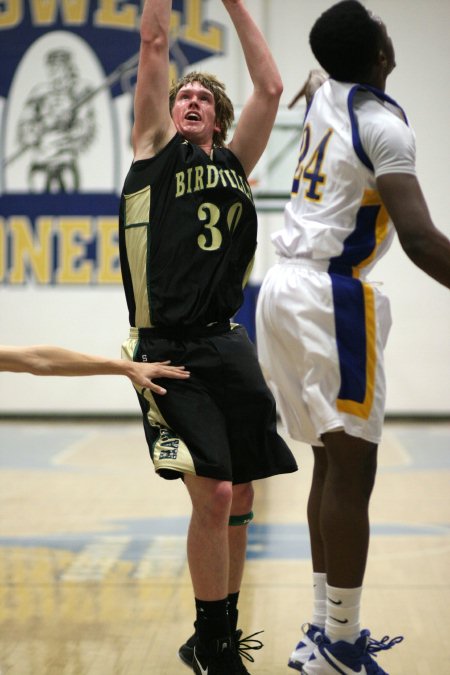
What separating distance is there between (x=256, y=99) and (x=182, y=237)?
0.57 m

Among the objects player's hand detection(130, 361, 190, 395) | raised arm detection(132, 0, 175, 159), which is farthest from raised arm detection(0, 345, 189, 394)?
raised arm detection(132, 0, 175, 159)

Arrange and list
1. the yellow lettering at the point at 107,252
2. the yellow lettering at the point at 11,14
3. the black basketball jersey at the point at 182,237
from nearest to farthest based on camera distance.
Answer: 1. the black basketball jersey at the point at 182,237
2. the yellow lettering at the point at 107,252
3. the yellow lettering at the point at 11,14

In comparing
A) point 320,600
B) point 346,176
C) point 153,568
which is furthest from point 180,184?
point 153,568

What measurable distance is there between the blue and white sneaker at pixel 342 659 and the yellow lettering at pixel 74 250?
23.5 ft

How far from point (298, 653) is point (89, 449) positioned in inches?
193

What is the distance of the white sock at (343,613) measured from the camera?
2752mm

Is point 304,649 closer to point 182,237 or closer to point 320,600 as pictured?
point 320,600

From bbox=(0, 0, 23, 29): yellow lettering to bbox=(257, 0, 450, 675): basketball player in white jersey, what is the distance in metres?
7.56

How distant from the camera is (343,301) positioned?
279 cm

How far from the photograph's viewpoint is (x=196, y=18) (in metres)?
9.62

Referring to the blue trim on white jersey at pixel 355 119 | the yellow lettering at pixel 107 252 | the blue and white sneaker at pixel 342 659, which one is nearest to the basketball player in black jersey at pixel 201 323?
the blue and white sneaker at pixel 342 659

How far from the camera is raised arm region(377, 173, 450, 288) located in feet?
8.54

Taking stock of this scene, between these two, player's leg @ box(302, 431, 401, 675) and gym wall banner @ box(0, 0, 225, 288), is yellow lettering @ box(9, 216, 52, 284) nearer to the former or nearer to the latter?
gym wall banner @ box(0, 0, 225, 288)

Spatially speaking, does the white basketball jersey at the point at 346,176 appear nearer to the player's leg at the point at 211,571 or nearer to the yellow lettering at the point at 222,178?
the yellow lettering at the point at 222,178
